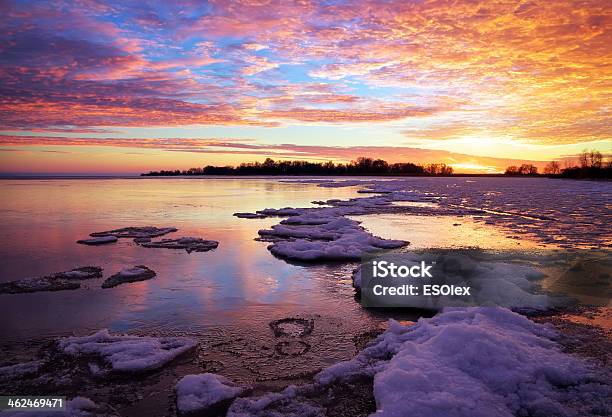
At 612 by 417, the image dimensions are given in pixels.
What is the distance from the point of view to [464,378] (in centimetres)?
383

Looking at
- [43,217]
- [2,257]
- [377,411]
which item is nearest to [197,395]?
[377,411]

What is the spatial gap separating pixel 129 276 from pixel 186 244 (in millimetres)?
3378

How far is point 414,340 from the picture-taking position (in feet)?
15.7

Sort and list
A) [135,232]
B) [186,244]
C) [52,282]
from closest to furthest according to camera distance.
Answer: [52,282]
[186,244]
[135,232]

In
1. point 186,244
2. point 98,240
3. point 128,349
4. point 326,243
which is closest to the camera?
point 128,349

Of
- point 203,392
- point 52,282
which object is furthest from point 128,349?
point 52,282

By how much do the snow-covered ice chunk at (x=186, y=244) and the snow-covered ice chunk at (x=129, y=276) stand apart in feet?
7.43

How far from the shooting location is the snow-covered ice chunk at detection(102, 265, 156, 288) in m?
7.35

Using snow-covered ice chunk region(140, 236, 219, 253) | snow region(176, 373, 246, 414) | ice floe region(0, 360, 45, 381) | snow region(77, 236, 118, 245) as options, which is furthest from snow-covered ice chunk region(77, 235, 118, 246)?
snow region(176, 373, 246, 414)

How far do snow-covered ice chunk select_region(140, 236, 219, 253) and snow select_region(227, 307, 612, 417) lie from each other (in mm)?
6789

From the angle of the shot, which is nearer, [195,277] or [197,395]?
[197,395]

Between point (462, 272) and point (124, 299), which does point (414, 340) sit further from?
point (124, 299)

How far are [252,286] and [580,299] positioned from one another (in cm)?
544

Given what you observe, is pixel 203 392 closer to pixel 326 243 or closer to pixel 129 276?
pixel 129 276
